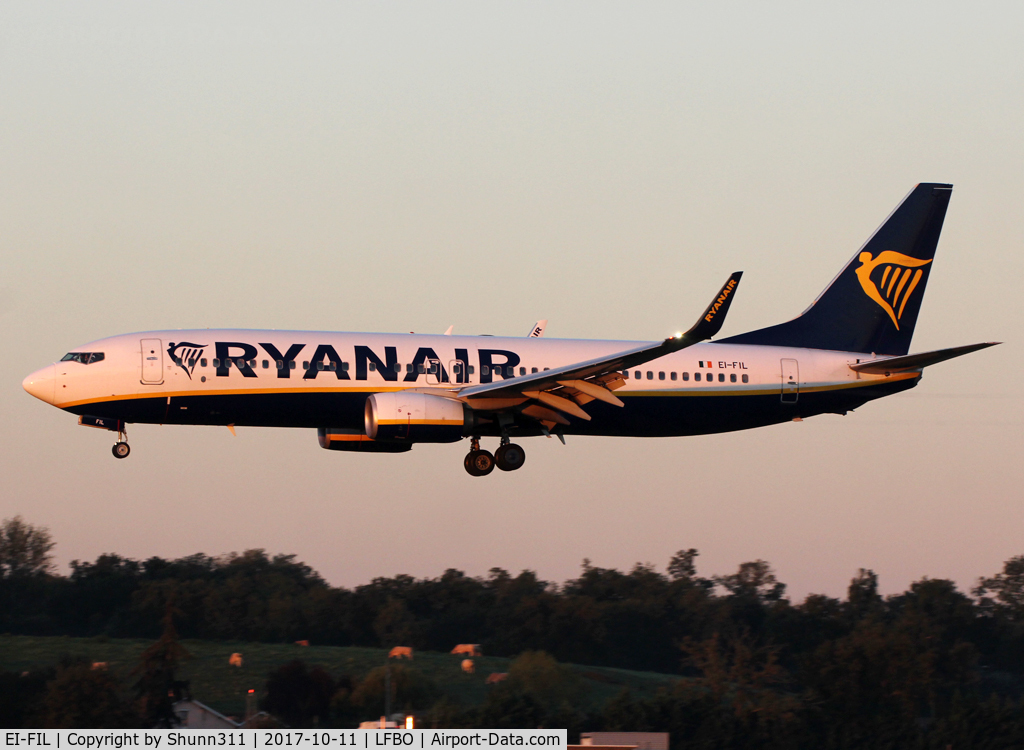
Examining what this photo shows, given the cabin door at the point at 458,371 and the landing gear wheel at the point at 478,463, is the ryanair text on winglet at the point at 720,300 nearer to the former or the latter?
the cabin door at the point at 458,371

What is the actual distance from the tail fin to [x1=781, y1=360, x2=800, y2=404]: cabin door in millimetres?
1787

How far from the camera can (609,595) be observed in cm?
Answer: 9981

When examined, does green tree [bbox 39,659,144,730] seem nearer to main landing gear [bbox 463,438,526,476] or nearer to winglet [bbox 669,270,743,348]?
main landing gear [bbox 463,438,526,476]

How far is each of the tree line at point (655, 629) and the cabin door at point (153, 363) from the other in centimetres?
3595

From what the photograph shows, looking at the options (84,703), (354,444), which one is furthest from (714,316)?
(84,703)

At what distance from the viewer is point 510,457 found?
4319 cm

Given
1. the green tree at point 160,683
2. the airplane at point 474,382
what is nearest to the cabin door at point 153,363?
→ the airplane at point 474,382

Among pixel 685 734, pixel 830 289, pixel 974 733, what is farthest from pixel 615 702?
pixel 830 289

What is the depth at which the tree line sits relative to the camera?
7738 cm

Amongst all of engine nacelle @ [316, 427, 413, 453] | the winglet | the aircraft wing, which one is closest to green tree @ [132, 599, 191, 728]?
engine nacelle @ [316, 427, 413, 453]

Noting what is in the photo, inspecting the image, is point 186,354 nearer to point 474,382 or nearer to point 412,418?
point 412,418

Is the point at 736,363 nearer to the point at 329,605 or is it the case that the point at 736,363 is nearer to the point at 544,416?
the point at 544,416

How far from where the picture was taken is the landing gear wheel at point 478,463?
142ft

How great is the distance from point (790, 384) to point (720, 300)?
996 centimetres
